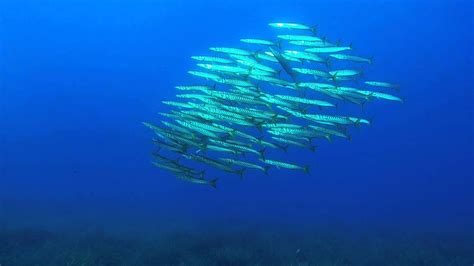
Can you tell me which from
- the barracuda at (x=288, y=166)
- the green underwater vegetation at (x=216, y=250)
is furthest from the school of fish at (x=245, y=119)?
the green underwater vegetation at (x=216, y=250)

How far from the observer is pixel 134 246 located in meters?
11.6

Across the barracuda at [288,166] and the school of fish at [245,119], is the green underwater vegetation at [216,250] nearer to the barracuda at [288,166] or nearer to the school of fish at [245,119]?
the barracuda at [288,166]

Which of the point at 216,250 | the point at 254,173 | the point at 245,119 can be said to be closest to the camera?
the point at 245,119

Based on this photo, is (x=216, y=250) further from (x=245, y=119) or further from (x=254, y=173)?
(x=254, y=173)

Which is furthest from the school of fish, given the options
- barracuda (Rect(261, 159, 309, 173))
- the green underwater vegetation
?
the green underwater vegetation

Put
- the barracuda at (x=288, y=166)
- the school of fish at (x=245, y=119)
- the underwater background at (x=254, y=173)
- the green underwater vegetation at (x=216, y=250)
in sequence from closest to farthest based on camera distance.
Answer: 1. the school of fish at (x=245, y=119)
2. the barracuda at (x=288, y=166)
3. the green underwater vegetation at (x=216, y=250)
4. the underwater background at (x=254, y=173)

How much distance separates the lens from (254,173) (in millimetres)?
40781

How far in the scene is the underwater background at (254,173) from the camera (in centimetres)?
2319

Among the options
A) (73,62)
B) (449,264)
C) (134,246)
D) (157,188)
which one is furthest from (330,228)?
(73,62)

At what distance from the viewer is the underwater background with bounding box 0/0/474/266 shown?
23.2 metres

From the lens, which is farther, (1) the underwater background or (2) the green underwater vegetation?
(1) the underwater background

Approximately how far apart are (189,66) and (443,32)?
28.4m

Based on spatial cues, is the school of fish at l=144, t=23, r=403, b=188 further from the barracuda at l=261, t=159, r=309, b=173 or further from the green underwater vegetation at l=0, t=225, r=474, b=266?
the green underwater vegetation at l=0, t=225, r=474, b=266

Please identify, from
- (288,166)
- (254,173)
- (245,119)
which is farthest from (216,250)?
(254,173)
